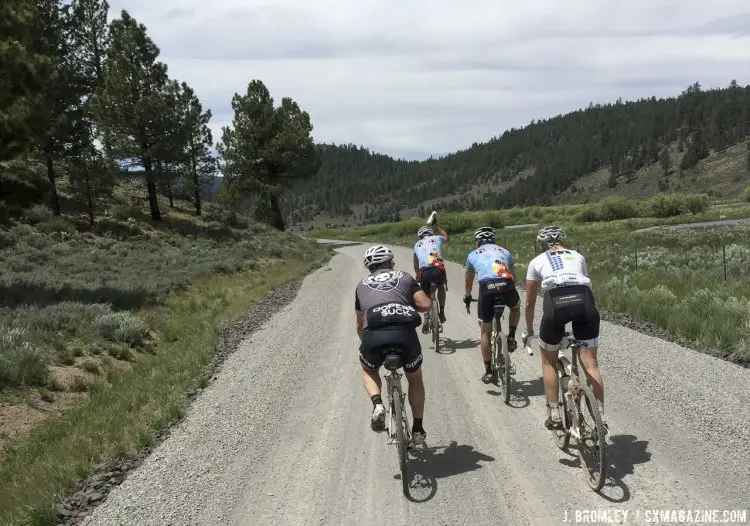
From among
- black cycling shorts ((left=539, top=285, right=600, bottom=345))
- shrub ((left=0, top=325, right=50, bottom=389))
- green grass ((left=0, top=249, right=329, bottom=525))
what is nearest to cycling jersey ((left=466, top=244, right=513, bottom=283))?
black cycling shorts ((left=539, top=285, right=600, bottom=345))

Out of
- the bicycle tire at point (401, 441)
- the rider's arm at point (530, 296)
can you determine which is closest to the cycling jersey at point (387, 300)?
the bicycle tire at point (401, 441)

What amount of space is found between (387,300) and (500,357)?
2.86 meters

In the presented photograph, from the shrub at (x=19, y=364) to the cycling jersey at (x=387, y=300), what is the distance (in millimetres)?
7808

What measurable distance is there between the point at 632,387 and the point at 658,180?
167409mm

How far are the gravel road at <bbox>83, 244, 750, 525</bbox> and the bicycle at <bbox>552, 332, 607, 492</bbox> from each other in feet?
0.49

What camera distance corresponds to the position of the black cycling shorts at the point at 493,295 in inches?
273

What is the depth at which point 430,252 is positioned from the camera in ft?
31.3

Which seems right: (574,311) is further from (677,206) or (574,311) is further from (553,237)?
(677,206)

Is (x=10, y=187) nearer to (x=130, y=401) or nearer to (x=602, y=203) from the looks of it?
(x=130, y=401)

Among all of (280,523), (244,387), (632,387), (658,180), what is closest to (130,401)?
(244,387)

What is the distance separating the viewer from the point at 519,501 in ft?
15.0

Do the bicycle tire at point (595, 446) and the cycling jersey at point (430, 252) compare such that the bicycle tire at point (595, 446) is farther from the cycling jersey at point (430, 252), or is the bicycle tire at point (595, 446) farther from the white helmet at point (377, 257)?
the cycling jersey at point (430, 252)

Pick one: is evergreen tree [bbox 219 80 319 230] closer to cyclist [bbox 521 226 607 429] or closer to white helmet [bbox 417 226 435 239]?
white helmet [bbox 417 226 435 239]

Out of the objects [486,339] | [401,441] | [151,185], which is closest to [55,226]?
[151,185]
